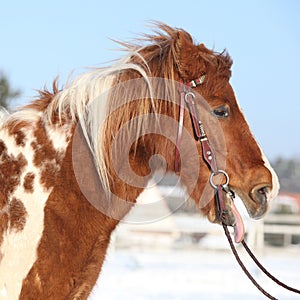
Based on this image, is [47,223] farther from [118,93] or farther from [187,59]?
[187,59]

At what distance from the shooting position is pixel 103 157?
2.96 metres

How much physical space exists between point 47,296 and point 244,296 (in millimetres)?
5461

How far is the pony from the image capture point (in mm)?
2855

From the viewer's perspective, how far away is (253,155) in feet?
10.0

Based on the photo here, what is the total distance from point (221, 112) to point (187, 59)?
0.34 m

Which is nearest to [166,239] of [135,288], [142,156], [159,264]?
[159,264]

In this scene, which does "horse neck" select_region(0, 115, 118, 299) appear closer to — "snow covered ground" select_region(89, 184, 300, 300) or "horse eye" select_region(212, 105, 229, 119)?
"horse eye" select_region(212, 105, 229, 119)

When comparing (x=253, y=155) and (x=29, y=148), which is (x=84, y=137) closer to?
(x=29, y=148)

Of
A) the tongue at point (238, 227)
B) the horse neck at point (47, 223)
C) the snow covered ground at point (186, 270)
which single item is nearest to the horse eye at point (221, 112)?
the tongue at point (238, 227)

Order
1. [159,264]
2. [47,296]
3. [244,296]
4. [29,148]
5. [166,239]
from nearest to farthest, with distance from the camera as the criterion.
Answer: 1. [47,296]
2. [29,148]
3. [244,296]
4. [159,264]
5. [166,239]

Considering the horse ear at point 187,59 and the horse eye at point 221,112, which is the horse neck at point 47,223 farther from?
the horse eye at point 221,112

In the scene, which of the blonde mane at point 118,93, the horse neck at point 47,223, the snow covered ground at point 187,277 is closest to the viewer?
the horse neck at point 47,223

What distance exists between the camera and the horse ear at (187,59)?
3043 mm

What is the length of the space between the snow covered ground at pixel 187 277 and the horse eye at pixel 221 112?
317 cm
